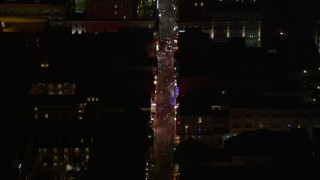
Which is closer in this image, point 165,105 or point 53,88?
point 165,105

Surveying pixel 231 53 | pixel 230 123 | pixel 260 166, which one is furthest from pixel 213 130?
pixel 231 53

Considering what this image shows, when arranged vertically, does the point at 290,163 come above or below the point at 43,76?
below

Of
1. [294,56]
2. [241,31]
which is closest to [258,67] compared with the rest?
[294,56]

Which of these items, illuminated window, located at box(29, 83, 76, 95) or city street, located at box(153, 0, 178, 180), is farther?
illuminated window, located at box(29, 83, 76, 95)

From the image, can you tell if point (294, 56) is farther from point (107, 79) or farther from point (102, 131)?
point (102, 131)

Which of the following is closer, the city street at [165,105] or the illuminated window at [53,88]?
the city street at [165,105]

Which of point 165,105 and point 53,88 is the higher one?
point 53,88

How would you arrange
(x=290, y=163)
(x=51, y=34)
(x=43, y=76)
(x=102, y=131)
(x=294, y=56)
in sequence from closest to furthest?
1. (x=290, y=163)
2. (x=102, y=131)
3. (x=43, y=76)
4. (x=294, y=56)
5. (x=51, y=34)

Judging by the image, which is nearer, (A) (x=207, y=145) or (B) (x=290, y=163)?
(B) (x=290, y=163)

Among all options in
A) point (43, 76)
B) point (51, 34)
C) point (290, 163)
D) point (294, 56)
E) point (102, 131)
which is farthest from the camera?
point (51, 34)
